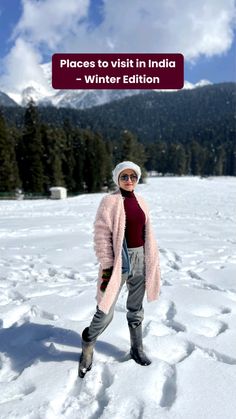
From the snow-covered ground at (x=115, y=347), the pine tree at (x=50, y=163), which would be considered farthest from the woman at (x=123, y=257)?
the pine tree at (x=50, y=163)

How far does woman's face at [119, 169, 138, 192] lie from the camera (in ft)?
13.8

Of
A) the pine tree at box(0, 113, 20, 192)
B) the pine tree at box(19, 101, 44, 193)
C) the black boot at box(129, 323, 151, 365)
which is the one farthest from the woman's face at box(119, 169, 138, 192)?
the pine tree at box(19, 101, 44, 193)

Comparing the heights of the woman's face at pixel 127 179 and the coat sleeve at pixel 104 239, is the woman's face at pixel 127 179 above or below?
above

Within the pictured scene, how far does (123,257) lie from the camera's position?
4.10 meters

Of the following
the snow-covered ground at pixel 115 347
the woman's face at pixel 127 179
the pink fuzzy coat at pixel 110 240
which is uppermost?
the woman's face at pixel 127 179

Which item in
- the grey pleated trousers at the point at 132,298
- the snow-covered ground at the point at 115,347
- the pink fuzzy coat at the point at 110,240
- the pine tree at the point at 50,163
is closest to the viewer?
the snow-covered ground at the point at 115,347

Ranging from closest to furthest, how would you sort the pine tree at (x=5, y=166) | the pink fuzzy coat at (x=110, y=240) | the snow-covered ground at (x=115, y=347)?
1. the snow-covered ground at (x=115, y=347)
2. the pink fuzzy coat at (x=110, y=240)
3. the pine tree at (x=5, y=166)

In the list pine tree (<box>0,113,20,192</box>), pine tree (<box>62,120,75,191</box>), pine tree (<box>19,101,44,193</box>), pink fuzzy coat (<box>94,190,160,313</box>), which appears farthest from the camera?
pine tree (<box>62,120,75,191</box>)

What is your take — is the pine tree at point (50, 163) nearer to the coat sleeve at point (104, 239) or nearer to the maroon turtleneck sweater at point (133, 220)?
the maroon turtleneck sweater at point (133, 220)

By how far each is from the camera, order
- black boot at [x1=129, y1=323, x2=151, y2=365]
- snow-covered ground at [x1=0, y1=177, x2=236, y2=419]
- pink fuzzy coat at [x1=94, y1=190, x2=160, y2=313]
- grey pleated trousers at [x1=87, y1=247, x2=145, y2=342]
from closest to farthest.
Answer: snow-covered ground at [x1=0, y1=177, x2=236, y2=419], pink fuzzy coat at [x1=94, y1=190, x2=160, y2=313], grey pleated trousers at [x1=87, y1=247, x2=145, y2=342], black boot at [x1=129, y1=323, x2=151, y2=365]

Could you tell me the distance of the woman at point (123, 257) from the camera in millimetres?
4020

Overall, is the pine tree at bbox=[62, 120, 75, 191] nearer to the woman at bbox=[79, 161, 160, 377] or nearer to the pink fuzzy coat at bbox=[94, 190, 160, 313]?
the woman at bbox=[79, 161, 160, 377]

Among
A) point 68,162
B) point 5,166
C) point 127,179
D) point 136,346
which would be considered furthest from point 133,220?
point 68,162

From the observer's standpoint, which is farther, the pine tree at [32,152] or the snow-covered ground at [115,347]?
the pine tree at [32,152]
